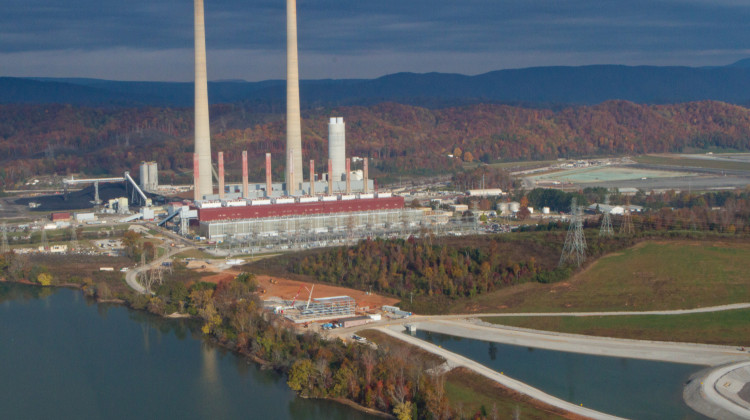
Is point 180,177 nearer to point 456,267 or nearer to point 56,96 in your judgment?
point 456,267

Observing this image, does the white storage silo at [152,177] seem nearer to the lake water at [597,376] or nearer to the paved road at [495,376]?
the paved road at [495,376]

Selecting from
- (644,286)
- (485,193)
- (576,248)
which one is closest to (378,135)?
(485,193)

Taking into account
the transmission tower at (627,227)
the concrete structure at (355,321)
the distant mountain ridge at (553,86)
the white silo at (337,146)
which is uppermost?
the distant mountain ridge at (553,86)

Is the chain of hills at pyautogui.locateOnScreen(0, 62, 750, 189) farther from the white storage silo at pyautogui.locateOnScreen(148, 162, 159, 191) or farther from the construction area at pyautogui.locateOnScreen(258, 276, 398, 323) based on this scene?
the construction area at pyautogui.locateOnScreen(258, 276, 398, 323)

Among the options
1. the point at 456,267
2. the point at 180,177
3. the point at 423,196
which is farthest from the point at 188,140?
the point at 456,267

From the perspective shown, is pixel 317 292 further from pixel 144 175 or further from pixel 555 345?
pixel 144 175

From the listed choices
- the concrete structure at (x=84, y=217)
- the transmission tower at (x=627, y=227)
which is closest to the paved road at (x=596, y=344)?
the transmission tower at (x=627, y=227)
